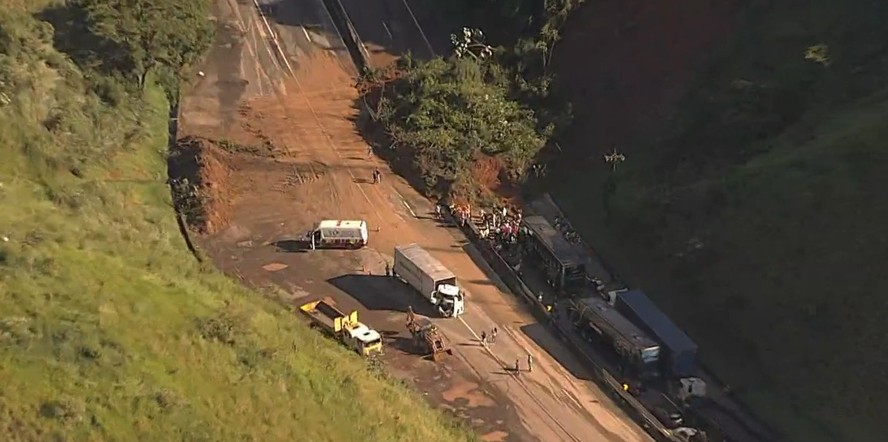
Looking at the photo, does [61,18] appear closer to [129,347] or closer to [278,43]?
[278,43]

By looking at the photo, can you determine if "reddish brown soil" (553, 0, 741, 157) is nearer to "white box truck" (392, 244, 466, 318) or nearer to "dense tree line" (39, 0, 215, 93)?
"white box truck" (392, 244, 466, 318)

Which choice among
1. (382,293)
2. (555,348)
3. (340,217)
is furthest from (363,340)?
(340,217)

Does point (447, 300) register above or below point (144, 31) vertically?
below

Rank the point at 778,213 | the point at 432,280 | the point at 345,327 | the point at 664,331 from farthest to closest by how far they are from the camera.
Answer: the point at 778,213
the point at 432,280
the point at 664,331
the point at 345,327

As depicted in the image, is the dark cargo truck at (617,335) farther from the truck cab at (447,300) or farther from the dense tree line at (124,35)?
the dense tree line at (124,35)

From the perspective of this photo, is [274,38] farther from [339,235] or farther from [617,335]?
[617,335]

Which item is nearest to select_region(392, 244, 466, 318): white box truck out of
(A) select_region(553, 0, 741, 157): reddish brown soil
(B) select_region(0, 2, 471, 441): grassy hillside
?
(B) select_region(0, 2, 471, 441): grassy hillside

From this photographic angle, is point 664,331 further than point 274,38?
No

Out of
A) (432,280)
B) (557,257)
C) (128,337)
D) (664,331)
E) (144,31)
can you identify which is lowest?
(664,331)

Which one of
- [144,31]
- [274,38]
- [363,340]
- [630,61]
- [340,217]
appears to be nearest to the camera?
[363,340]
